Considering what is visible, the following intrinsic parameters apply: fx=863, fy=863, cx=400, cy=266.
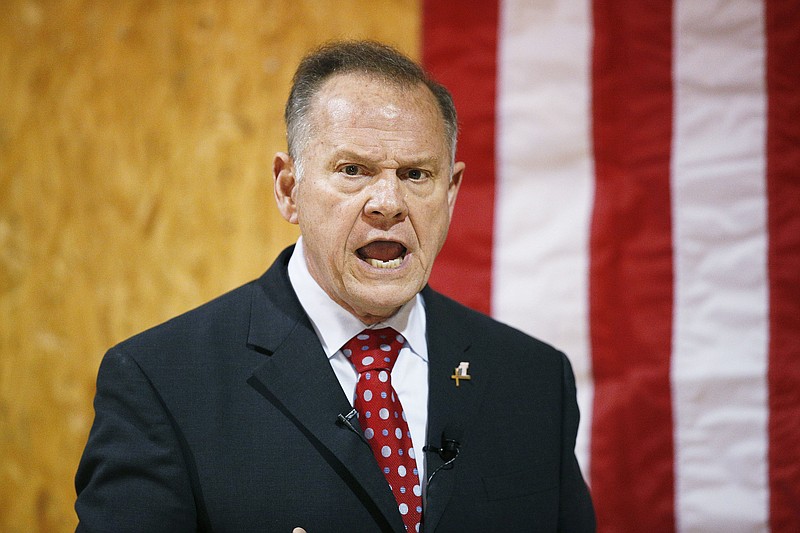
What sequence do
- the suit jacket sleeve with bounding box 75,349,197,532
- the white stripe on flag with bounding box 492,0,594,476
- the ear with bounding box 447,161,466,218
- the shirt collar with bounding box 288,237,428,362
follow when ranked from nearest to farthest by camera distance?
1. the suit jacket sleeve with bounding box 75,349,197,532
2. the shirt collar with bounding box 288,237,428,362
3. the ear with bounding box 447,161,466,218
4. the white stripe on flag with bounding box 492,0,594,476

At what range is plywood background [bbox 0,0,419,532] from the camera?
2678 mm

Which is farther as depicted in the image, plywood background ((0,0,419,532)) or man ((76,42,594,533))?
plywood background ((0,0,419,532))

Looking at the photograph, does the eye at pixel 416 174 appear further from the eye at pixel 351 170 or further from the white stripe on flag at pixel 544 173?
the white stripe on flag at pixel 544 173

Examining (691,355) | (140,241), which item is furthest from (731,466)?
(140,241)

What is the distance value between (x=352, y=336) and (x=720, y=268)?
1.39m

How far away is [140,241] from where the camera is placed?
269 cm

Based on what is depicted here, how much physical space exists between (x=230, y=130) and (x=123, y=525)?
1.55m

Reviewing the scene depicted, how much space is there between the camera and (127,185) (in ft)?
8.86

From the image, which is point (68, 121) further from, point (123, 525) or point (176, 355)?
point (123, 525)

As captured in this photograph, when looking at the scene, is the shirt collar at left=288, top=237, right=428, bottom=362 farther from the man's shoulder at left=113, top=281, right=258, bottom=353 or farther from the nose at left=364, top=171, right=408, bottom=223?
the nose at left=364, top=171, right=408, bottom=223

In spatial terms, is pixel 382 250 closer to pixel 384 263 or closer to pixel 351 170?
pixel 384 263

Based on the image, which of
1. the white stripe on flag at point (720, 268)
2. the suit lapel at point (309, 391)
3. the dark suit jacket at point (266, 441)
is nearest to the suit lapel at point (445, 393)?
the dark suit jacket at point (266, 441)

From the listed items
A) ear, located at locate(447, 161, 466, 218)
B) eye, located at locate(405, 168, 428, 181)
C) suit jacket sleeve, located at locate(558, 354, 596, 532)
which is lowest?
suit jacket sleeve, located at locate(558, 354, 596, 532)

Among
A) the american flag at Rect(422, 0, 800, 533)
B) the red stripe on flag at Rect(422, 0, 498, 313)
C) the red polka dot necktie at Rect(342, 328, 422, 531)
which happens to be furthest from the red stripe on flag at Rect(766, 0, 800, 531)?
the red polka dot necktie at Rect(342, 328, 422, 531)
